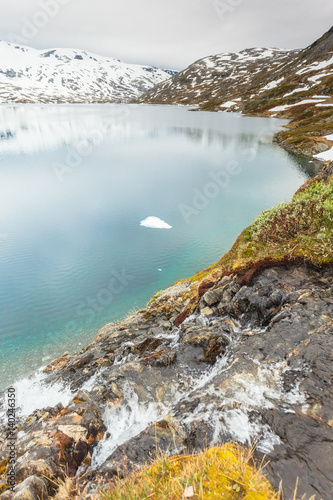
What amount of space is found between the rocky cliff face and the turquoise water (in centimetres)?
796

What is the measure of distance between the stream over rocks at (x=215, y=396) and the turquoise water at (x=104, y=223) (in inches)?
337

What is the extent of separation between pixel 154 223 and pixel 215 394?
2749cm

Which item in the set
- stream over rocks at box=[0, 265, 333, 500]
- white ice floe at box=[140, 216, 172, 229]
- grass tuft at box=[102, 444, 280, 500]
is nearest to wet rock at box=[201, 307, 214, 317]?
stream over rocks at box=[0, 265, 333, 500]

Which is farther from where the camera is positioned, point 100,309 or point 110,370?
point 100,309

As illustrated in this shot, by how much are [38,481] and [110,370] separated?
4828mm

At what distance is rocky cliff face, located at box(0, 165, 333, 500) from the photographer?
16.6ft

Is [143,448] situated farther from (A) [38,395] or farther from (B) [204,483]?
(A) [38,395]

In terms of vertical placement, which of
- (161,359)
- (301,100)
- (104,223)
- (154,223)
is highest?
(301,100)

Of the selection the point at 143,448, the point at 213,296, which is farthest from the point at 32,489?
the point at 213,296

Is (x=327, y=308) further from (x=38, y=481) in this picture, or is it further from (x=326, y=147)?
(x=326, y=147)

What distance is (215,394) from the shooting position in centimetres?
656

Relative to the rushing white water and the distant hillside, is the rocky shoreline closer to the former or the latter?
the rushing white water

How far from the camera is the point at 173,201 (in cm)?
3944

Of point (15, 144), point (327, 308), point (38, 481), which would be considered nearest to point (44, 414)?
point (38, 481)
